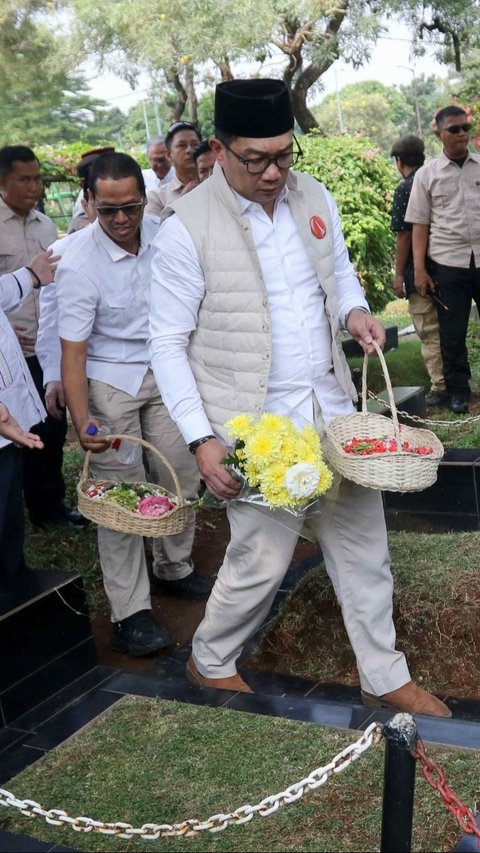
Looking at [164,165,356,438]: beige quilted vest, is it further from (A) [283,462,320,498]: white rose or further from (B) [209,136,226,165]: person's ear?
(A) [283,462,320,498]: white rose

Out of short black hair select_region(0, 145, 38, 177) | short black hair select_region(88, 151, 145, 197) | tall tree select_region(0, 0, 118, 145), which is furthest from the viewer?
tall tree select_region(0, 0, 118, 145)

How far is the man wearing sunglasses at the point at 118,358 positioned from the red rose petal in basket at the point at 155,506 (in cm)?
33

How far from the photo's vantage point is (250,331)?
3.77 metres

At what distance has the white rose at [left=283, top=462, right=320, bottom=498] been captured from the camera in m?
3.46

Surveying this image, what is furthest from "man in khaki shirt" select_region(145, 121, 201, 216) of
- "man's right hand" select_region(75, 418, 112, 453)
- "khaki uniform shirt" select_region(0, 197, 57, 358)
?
"man's right hand" select_region(75, 418, 112, 453)

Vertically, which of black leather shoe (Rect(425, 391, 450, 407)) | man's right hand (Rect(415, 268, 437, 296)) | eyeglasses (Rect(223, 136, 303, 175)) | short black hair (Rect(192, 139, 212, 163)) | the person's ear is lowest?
black leather shoe (Rect(425, 391, 450, 407))

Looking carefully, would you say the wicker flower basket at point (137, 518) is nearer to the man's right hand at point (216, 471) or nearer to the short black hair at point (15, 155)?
the man's right hand at point (216, 471)

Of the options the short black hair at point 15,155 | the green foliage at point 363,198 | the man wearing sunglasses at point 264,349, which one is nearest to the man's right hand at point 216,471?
the man wearing sunglasses at point 264,349

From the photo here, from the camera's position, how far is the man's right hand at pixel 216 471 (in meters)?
3.64

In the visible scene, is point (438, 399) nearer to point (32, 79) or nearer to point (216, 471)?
point (216, 471)

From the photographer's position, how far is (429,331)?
8781mm

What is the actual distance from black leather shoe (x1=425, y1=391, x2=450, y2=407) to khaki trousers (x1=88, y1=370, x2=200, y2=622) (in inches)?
157

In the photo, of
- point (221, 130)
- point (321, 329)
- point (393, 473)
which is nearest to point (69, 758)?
point (393, 473)

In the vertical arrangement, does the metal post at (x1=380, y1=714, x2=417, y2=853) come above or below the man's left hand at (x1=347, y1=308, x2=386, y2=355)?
below
